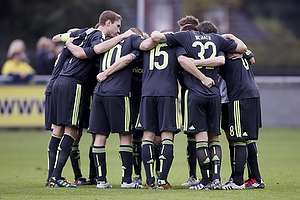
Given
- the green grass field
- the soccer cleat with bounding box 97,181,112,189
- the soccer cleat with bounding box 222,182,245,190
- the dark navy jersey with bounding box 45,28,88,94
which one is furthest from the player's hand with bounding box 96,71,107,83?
the soccer cleat with bounding box 222,182,245,190

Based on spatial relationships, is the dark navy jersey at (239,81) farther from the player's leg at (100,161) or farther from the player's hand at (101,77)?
the player's leg at (100,161)

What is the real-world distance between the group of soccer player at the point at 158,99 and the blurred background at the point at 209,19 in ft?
32.1

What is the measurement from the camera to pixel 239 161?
8.77 m

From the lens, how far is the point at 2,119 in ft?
62.2

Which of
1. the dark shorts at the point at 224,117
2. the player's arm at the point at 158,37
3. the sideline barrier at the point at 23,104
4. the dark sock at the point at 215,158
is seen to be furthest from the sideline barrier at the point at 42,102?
the dark sock at the point at 215,158

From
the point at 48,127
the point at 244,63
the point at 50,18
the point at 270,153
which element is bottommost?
the point at 270,153

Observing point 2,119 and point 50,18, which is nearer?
point 2,119

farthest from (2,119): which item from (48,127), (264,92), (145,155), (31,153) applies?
(145,155)

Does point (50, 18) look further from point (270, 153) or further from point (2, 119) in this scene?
point (270, 153)

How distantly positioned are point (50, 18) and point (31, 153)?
14496mm

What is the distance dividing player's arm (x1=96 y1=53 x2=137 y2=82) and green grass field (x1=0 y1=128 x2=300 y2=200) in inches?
63.0

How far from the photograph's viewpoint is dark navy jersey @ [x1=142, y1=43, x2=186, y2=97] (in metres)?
8.62

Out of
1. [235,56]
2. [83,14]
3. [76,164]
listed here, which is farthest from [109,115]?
[83,14]

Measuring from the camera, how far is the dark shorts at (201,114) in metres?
8.53
